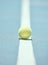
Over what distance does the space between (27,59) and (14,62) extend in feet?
1.20

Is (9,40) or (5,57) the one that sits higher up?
(9,40)

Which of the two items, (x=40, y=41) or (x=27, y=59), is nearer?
(x=27, y=59)

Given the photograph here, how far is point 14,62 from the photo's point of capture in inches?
73.4

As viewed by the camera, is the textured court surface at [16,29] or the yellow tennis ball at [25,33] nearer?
the yellow tennis ball at [25,33]

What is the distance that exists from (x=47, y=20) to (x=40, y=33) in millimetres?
239

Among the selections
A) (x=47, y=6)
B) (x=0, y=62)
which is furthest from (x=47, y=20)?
(x=0, y=62)

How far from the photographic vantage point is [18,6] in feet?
6.34

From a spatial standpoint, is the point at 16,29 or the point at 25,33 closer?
the point at 25,33

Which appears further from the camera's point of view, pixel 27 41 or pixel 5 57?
pixel 5 57

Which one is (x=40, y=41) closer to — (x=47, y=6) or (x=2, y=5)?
(x=47, y=6)

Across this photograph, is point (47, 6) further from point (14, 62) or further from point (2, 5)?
point (14, 62)

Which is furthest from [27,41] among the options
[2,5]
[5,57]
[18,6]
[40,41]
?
[2,5]

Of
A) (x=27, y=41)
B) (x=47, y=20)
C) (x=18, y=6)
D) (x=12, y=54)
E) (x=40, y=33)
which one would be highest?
(x=18, y=6)

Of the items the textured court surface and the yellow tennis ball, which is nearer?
the yellow tennis ball
